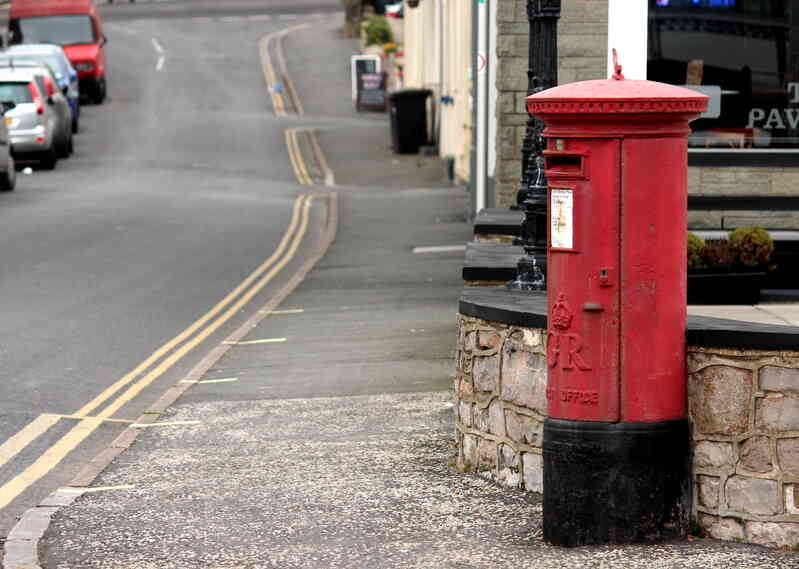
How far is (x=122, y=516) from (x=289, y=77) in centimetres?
4953

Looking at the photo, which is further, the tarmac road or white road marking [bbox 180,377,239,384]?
white road marking [bbox 180,377,239,384]

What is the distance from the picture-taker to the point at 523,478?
821 centimetres

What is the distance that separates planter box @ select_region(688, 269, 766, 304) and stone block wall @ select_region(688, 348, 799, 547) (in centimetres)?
410

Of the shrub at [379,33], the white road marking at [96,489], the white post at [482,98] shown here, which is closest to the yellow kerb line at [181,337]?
the white road marking at [96,489]

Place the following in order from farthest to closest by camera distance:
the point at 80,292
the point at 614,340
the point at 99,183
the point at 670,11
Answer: the point at 99,183 → the point at 80,292 → the point at 670,11 → the point at 614,340

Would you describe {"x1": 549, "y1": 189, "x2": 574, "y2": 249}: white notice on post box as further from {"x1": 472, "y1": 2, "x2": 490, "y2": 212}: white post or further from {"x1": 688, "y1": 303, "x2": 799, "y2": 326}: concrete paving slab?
{"x1": 472, "y1": 2, "x2": 490, "y2": 212}: white post

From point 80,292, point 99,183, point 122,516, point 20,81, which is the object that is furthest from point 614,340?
point 20,81

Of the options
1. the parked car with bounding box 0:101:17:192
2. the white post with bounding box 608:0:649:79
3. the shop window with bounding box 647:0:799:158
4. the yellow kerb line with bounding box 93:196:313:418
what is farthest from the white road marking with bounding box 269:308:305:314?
the parked car with bounding box 0:101:17:192

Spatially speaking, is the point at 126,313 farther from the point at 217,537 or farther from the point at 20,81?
the point at 20,81

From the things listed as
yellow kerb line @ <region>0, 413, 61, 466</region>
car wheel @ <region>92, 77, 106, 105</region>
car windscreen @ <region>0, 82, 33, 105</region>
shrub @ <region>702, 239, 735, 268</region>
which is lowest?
yellow kerb line @ <region>0, 413, 61, 466</region>

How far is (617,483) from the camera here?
7.10 metres

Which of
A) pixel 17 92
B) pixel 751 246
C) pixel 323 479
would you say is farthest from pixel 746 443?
pixel 17 92

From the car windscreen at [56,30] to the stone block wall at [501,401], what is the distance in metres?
43.1

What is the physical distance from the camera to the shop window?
1481 centimetres
